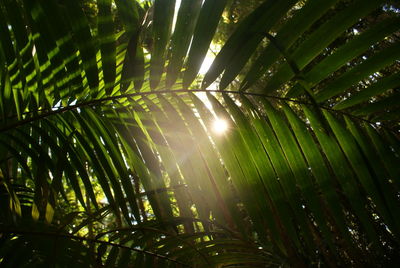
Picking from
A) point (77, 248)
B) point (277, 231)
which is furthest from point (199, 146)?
point (77, 248)

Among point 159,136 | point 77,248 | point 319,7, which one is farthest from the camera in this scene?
point 159,136

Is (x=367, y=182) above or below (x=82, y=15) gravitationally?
below

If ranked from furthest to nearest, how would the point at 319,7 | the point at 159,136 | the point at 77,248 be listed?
the point at 159,136 < the point at 77,248 < the point at 319,7

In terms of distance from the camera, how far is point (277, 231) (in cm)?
64

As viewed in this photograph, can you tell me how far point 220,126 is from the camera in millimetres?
699

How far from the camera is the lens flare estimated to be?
0.69 meters

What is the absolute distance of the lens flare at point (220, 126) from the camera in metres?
0.69

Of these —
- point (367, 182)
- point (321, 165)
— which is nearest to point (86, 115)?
point (321, 165)

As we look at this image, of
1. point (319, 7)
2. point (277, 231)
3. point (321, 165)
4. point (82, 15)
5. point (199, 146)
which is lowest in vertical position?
point (277, 231)

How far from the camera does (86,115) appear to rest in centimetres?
80

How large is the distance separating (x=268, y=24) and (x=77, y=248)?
0.72 meters

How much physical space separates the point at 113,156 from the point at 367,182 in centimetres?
66

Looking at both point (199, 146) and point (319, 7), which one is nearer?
point (319, 7)

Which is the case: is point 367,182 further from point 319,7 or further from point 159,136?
point 159,136
